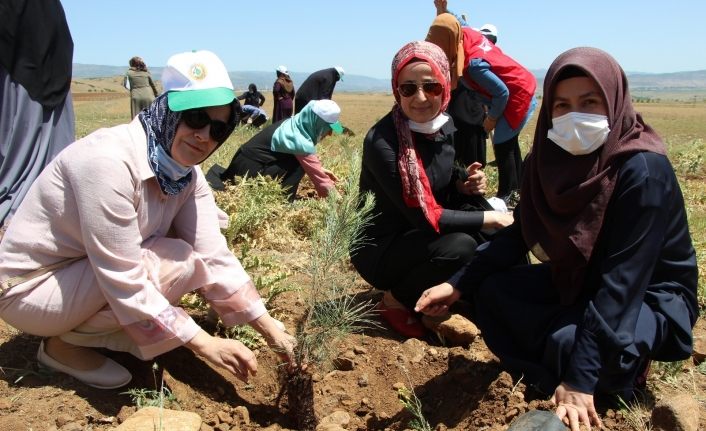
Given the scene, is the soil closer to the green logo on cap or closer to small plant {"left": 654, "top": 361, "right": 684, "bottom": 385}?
small plant {"left": 654, "top": 361, "right": 684, "bottom": 385}

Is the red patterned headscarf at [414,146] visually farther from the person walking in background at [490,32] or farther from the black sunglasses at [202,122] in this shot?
the person walking in background at [490,32]

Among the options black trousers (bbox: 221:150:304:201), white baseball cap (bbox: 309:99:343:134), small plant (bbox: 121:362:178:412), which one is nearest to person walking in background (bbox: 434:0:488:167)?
white baseball cap (bbox: 309:99:343:134)

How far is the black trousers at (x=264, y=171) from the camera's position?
4.80 m

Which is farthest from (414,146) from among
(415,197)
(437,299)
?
(437,299)

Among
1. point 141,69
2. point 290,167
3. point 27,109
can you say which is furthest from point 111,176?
point 141,69

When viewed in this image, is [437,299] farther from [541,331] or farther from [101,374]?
[101,374]

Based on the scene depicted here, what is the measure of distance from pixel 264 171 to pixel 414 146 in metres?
2.14

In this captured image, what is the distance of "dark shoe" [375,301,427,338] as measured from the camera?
2.95 meters

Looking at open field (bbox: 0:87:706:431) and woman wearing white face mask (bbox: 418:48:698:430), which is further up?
woman wearing white face mask (bbox: 418:48:698:430)

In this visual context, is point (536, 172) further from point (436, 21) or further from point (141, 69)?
point (141, 69)

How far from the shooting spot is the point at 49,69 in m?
3.94

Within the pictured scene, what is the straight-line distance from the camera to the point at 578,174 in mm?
2082

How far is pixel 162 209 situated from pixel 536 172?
4.47ft

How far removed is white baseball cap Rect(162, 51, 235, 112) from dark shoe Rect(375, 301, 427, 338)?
1.38 m
